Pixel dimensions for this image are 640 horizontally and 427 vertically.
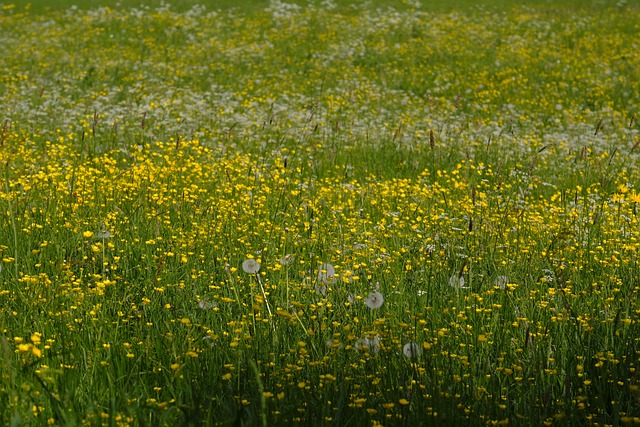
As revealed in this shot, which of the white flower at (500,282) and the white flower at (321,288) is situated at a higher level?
the white flower at (321,288)

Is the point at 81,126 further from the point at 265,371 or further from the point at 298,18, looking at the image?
the point at 298,18

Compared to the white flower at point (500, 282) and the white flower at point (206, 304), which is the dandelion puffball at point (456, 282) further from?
the white flower at point (206, 304)

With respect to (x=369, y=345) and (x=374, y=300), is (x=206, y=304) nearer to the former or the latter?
(x=374, y=300)

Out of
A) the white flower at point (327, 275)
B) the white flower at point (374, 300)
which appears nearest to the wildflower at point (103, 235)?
the white flower at point (327, 275)

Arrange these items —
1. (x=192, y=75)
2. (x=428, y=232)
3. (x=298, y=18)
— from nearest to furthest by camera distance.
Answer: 1. (x=428, y=232)
2. (x=192, y=75)
3. (x=298, y=18)

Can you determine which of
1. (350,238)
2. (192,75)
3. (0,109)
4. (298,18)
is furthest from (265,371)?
(298,18)

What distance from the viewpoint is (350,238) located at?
5.21m

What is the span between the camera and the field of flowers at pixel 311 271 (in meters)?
2.97

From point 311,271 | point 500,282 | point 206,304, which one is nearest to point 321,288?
point 311,271

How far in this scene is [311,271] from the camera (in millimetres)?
4176

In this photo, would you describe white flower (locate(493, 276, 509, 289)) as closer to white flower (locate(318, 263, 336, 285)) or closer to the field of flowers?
the field of flowers

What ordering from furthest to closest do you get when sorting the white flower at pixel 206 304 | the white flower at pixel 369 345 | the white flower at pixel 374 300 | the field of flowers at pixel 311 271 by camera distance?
the white flower at pixel 206 304, the white flower at pixel 374 300, the white flower at pixel 369 345, the field of flowers at pixel 311 271

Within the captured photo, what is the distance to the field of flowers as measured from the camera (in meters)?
2.97

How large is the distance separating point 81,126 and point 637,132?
8718 mm
